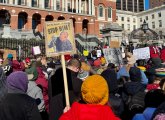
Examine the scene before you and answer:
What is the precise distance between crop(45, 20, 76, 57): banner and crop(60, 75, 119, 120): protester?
6.39 ft

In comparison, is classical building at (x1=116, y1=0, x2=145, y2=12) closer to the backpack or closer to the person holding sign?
the person holding sign

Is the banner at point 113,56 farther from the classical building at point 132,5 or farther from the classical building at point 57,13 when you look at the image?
the classical building at point 132,5

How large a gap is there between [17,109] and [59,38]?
5.39ft

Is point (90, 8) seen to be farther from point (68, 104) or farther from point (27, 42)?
point (68, 104)

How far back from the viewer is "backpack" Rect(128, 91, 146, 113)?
4898 mm

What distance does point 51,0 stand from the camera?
169ft

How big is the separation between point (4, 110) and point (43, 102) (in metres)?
2.02

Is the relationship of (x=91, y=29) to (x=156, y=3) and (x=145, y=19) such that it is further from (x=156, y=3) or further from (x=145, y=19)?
(x=156, y=3)

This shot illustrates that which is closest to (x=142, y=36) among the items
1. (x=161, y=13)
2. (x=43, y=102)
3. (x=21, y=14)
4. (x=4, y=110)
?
(x=21, y=14)

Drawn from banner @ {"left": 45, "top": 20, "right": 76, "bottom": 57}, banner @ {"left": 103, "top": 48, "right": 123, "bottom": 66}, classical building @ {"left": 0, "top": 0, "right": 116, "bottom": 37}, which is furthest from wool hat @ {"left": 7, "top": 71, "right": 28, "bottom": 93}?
classical building @ {"left": 0, "top": 0, "right": 116, "bottom": 37}

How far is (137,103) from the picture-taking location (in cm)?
499

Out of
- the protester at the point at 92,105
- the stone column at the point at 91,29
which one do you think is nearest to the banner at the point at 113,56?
the protester at the point at 92,105

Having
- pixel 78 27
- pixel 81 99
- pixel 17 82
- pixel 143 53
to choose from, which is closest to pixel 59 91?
pixel 17 82

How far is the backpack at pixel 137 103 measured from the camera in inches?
193
